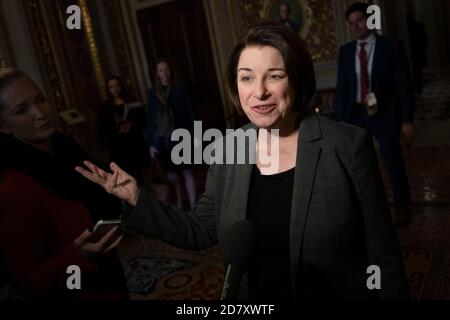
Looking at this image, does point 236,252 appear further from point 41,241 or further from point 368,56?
point 368,56

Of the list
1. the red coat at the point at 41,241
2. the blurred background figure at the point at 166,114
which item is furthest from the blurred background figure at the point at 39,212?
the blurred background figure at the point at 166,114

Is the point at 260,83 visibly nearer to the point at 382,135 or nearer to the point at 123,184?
the point at 123,184

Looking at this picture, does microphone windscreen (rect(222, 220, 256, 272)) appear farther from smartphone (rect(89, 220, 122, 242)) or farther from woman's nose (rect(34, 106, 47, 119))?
woman's nose (rect(34, 106, 47, 119))

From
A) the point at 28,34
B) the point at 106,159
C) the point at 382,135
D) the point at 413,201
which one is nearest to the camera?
the point at 382,135

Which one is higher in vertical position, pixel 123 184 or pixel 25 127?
pixel 25 127

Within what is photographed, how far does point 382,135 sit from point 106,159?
3966 millimetres

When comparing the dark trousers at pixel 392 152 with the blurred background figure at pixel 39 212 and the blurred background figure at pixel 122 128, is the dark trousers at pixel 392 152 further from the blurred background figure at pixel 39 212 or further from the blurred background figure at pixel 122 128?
the blurred background figure at pixel 39 212

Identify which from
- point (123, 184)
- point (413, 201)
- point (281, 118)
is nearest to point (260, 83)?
point (281, 118)

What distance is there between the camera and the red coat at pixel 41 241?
1253 mm

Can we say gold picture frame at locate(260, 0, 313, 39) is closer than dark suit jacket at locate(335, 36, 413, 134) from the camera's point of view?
No

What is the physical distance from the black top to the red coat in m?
0.51

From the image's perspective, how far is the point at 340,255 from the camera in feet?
4.19

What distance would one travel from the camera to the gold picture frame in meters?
6.30

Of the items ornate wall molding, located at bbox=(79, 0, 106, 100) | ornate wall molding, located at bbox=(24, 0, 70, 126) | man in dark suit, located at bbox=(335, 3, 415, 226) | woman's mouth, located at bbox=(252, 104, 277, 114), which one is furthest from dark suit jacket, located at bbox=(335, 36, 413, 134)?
ornate wall molding, located at bbox=(79, 0, 106, 100)
